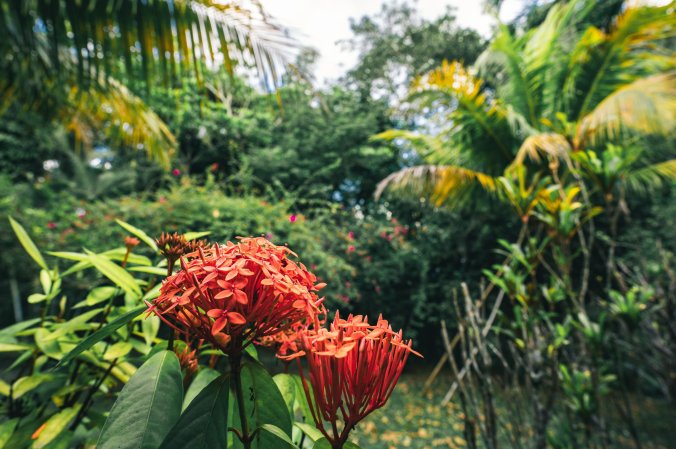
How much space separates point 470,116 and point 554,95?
5.24ft

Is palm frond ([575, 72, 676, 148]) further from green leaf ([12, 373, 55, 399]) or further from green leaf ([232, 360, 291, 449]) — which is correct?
green leaf ([12, 373, 55, 399])

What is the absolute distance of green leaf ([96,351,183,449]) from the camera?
1.13 feet

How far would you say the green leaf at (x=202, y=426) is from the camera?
1.13ft

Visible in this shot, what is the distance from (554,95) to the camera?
5.39 meters

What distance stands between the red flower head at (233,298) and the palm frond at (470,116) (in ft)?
16.5

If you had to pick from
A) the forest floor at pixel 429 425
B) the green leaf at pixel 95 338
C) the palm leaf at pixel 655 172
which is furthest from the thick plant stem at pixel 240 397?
the palm leaf at pixel 655 172

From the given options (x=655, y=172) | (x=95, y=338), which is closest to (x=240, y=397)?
(x=95, y=338)

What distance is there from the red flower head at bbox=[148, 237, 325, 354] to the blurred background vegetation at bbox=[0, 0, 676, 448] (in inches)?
44.4

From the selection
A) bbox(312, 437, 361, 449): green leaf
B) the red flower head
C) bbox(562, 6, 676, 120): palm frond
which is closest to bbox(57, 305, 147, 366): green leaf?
the red flower head

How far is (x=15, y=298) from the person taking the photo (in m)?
7.00

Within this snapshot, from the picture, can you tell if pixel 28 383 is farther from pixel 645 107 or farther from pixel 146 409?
pixel 645 107

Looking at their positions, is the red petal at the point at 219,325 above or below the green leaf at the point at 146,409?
above

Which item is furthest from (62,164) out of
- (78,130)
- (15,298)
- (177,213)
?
(177,213)

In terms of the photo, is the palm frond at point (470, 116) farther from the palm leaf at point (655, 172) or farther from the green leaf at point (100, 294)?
the green leaf at point (100, 294)
